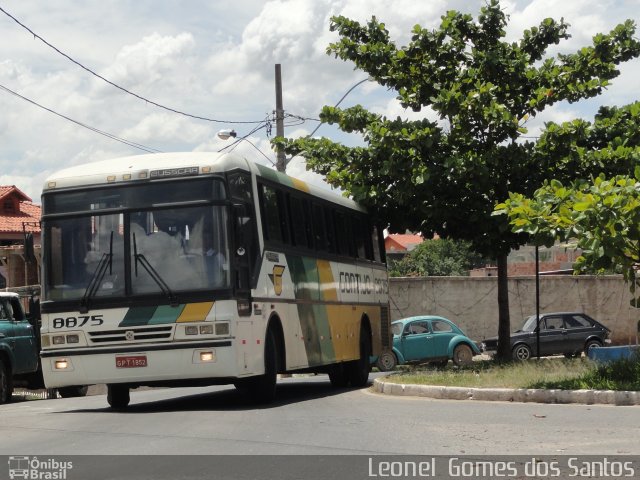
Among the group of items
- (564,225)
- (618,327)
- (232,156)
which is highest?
(232,156)

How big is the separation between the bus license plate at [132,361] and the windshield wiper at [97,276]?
31.2 inches

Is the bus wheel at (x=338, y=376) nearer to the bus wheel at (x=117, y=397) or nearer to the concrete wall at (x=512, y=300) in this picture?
the bus wheel at (x=117, y=397)

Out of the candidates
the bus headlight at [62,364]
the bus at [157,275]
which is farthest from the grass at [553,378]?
the bus headlight at [62,364]

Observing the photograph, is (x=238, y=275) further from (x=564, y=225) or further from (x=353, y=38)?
(x=353, y=38)

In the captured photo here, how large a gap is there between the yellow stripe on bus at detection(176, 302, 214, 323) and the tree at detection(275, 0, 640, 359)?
23.7ft

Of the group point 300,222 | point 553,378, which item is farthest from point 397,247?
point 553,378

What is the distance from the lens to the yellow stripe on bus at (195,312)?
14.3 meters

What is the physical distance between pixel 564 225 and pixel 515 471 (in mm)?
5886

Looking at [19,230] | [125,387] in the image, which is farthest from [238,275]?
[19,230]

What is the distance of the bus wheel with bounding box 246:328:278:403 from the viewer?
15.6m

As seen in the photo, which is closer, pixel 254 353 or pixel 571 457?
pixel 571 457

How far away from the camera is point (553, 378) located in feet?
51.9

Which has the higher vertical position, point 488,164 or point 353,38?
point 353,38

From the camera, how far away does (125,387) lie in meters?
16.2
